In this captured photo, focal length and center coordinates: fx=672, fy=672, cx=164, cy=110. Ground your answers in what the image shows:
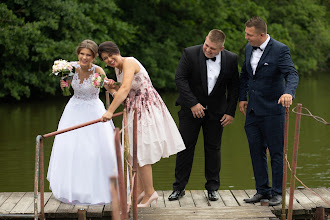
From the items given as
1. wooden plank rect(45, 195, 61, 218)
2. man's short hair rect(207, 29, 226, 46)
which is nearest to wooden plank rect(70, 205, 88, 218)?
wooden plank rect(45, 195, 61, 218)

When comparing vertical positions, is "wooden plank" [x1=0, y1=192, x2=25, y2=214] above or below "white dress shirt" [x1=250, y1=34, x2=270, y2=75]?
below

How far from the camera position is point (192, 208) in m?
5.87

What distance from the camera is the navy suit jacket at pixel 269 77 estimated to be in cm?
583

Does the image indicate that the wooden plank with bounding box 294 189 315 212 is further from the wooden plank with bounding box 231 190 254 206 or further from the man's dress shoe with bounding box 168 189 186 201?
the man's dress shoe with bounding box 168 189 186 201

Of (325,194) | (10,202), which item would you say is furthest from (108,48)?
(325,194)

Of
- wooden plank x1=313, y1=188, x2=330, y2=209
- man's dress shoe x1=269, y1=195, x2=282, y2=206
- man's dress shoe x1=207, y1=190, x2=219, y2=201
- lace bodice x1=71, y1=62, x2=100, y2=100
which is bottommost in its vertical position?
wooden plank x1=313, y1=188, x2=330, y2=209

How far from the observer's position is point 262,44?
19.3 feet

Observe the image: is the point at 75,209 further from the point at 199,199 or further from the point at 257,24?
the point at 257,24

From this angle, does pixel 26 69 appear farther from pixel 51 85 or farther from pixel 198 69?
pixel 198 69

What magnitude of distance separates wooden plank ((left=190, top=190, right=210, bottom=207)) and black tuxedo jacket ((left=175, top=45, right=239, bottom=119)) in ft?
2.59

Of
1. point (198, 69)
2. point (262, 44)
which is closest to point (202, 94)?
point (198, 69)

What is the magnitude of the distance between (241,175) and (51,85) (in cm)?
1242

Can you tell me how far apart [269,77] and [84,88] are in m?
1.77

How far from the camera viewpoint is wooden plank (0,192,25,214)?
239 inches
